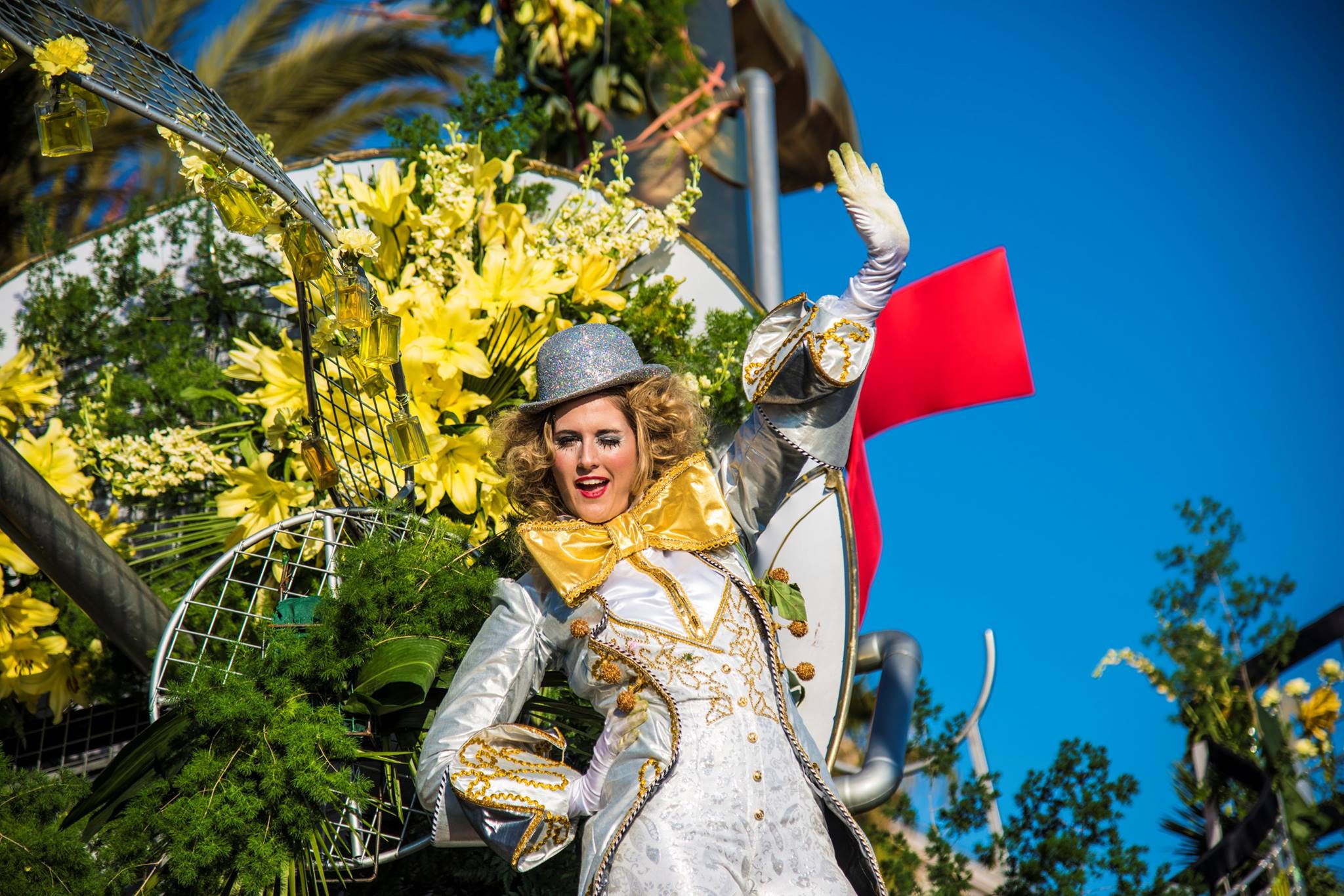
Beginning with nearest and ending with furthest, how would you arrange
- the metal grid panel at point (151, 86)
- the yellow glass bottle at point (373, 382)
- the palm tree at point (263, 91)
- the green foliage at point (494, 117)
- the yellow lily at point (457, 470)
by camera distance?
1. the metal grid panel at point (151, 86)
2. the yellow glass bottle at point (373, 382)
3. the yellow lily at point (457, 470)
4. the green foliage at point (494, 117)
5. the palm tree at point (263, 91)

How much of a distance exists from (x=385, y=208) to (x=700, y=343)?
0.90 m

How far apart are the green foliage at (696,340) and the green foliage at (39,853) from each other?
5.79ft

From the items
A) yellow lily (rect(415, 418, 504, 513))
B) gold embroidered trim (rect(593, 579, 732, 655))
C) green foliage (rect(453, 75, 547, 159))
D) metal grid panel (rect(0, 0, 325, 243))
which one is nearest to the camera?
metal grid panel (rect(0, 0, 325, 243))

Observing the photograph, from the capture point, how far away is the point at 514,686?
2.58 metres

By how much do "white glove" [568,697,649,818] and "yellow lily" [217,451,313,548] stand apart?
1135 mm

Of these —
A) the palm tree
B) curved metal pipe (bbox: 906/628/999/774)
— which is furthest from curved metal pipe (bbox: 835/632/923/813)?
the palm tree

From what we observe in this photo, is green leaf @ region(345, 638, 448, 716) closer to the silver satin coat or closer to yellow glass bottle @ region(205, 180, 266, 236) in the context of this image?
the silver satin coat

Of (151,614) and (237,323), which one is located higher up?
(237,323)

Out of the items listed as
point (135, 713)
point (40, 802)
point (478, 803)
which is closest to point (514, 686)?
point (478, 803)

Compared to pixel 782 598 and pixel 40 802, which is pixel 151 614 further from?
pixel 782 598

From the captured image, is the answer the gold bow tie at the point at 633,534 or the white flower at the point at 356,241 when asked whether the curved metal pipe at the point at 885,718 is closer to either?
the gold bow tie at the point at 633,534

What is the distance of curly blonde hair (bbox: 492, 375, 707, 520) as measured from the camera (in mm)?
2838

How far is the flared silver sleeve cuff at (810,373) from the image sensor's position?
2.62m

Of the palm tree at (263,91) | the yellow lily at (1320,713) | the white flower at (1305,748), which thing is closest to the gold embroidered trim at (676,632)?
the white flower at (1305,748)
